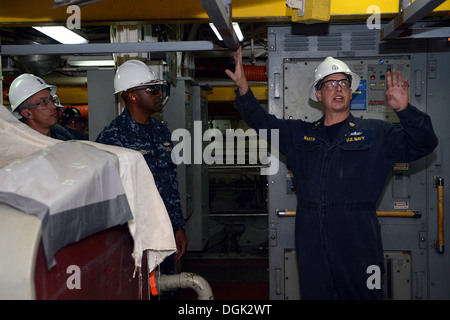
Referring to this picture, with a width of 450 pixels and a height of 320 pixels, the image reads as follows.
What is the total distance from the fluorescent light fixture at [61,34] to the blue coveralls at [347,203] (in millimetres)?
3321

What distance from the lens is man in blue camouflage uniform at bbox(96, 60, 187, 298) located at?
321 centimetres

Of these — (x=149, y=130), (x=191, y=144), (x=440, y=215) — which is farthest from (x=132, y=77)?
(x=440, y=215)

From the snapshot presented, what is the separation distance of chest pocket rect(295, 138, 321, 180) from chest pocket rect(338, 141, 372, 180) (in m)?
0.16

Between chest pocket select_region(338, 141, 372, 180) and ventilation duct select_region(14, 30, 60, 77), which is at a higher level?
ventilation duct select_region(14, 30, 60, 77)

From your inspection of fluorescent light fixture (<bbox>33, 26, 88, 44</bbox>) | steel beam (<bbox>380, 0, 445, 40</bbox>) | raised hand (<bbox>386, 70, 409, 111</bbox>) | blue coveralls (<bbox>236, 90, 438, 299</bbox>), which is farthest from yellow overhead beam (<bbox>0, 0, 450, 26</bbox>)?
fluorescent light fixture (<bbox>33, 26, 88, 44</bbox>)

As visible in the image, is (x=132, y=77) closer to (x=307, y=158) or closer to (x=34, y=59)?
(x=307, y=158)

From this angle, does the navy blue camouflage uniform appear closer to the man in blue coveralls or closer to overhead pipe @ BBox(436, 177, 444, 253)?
the man in blue coveralls

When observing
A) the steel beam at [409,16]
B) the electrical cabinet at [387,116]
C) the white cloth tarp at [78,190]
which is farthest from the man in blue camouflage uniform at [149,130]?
the steel beam at [409,16]

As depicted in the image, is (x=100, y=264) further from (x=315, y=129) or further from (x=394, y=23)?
(x=394, y=23)

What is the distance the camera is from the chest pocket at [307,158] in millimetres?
2941

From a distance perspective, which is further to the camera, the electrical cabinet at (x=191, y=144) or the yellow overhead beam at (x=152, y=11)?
the electrical cabinet at (x=191, y=144)

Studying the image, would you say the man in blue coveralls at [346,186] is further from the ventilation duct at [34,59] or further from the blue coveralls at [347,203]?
the ventilation duct at [34,59]

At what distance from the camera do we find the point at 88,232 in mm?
1160
